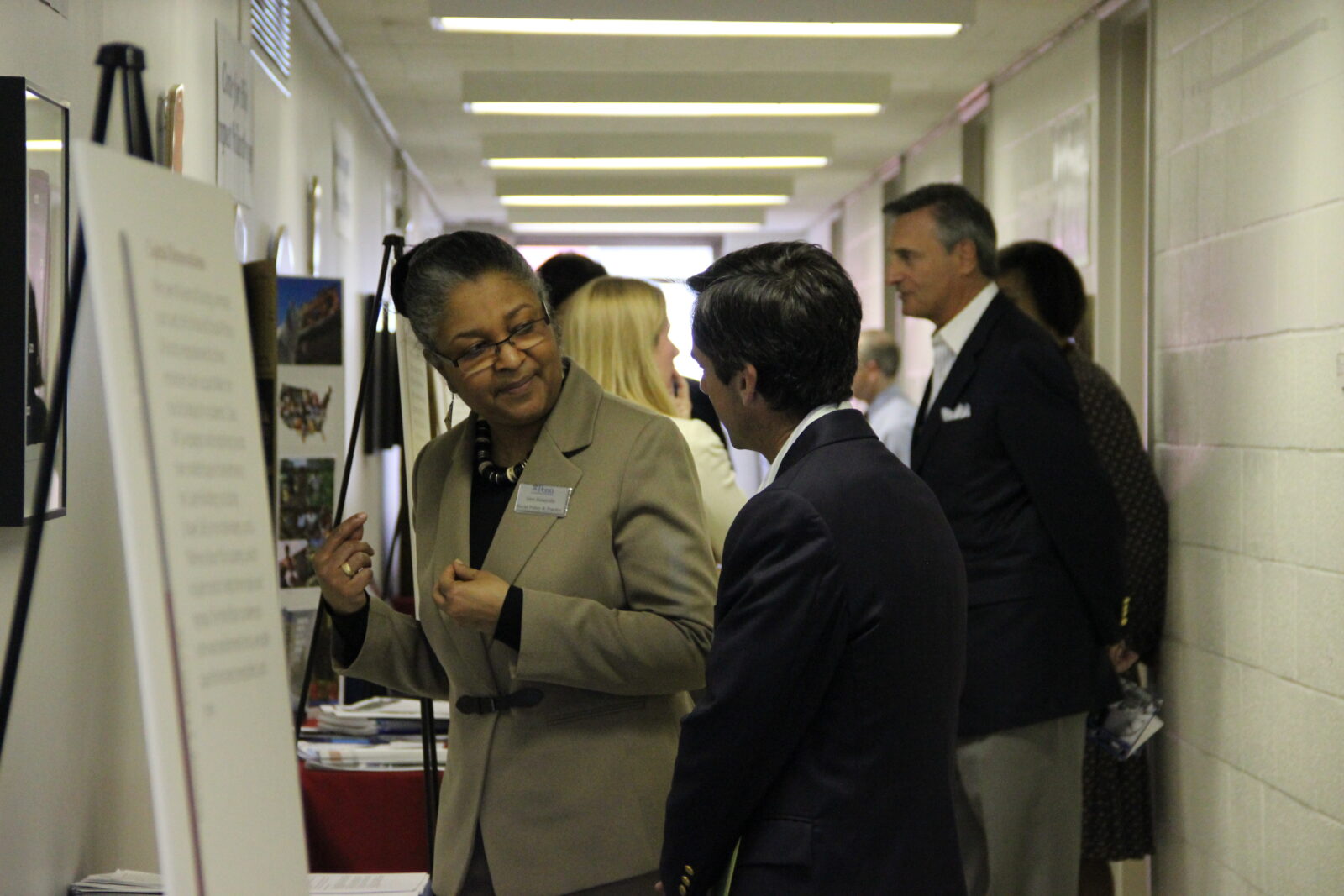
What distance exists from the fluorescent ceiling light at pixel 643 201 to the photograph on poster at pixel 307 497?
4.29 metres

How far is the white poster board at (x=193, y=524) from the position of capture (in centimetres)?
92

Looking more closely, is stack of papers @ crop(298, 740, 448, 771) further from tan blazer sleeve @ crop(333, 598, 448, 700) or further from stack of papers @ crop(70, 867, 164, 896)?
tan blazer sleeve @ crop(333, 598, 448, 700)

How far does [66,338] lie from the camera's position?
1.15 metres

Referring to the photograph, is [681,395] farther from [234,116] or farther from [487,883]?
[487,883]

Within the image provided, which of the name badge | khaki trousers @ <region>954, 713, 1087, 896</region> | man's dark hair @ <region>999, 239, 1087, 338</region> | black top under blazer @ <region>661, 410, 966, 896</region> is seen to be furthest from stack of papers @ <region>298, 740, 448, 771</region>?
man's dark hair @ <region>999, 239, 1087, 338</region>

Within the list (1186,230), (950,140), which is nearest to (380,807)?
(1186,230)

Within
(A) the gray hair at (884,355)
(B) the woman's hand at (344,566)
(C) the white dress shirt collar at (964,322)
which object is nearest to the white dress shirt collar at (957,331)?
(C) the white dress shirt collar at (964,322)

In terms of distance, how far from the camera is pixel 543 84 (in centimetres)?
526

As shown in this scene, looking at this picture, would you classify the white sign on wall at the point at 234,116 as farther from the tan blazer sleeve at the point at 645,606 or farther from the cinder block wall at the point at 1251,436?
the cinder block wall at the point at 1251,436

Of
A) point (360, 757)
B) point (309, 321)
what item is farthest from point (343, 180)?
point (360, 757)

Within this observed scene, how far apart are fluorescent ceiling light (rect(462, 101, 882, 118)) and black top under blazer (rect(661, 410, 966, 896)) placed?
405 centimetres

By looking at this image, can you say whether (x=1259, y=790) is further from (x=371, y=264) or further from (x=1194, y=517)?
(x=371, y=264)

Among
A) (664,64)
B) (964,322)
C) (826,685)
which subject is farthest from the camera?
(664,64)

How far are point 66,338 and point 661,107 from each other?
4460 millimetres
